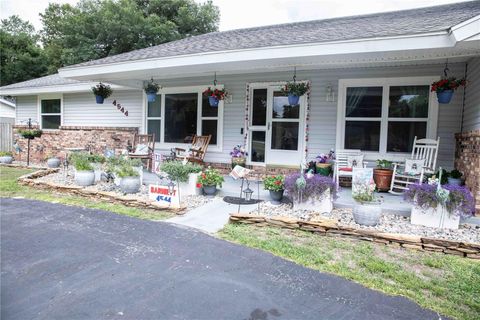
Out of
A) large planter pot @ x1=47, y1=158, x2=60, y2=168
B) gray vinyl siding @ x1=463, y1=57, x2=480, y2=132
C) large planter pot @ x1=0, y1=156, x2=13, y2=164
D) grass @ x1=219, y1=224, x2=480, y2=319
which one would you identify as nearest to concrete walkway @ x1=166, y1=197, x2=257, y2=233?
grass @ x1=219, y1=224, x2=480, y2=319

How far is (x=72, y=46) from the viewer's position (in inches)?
851

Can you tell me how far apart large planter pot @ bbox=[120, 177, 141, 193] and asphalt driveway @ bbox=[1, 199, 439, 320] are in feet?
6.20

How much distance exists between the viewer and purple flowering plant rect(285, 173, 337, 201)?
4371 mm

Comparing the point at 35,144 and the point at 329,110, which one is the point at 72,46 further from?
the point at 329,110

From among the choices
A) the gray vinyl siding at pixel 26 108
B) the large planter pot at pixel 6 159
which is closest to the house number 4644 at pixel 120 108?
the large planter pot at pixel 6 159

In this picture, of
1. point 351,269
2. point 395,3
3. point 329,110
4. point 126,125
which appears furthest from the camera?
point 395,3

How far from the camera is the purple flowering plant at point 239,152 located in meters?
6.91

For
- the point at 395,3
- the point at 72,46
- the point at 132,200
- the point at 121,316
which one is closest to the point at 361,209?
the point at 121,316

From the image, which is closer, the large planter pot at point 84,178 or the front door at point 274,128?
the large planter pot at point 84,178

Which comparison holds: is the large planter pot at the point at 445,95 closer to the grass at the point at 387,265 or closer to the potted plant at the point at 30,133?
the grass at the point at 387,265

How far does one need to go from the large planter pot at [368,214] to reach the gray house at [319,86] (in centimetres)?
139

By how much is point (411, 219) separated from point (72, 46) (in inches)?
924

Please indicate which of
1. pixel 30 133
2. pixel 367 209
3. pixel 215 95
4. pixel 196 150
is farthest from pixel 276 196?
pixel 30 133

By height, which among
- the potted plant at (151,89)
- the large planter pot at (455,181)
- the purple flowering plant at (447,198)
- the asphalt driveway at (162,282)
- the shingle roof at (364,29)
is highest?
the shingle roof at (364,29)
